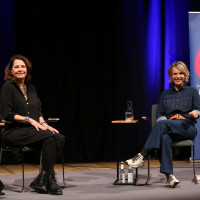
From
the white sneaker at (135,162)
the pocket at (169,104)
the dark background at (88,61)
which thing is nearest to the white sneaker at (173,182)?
the white sneaker at (135,162)

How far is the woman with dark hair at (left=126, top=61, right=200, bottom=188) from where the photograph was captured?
3.58 metres

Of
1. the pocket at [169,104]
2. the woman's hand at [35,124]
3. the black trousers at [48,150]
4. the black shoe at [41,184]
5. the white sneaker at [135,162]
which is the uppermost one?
the pocket at [169,104]

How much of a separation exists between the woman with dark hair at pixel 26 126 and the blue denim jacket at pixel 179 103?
1.19m

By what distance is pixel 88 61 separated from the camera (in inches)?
229

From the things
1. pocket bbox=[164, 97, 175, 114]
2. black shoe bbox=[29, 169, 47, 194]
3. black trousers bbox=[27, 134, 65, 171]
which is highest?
pocket bbox=[164, 97, 175, 114]

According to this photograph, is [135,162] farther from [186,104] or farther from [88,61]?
[88,61]

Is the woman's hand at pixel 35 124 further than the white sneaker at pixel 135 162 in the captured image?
No

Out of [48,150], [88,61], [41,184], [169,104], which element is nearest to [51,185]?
[41,184]

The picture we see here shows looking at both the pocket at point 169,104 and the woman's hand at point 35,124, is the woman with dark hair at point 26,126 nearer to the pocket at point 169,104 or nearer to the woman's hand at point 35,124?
the woman's hand at point 35,124

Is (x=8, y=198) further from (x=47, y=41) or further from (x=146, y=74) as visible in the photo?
(x=146, y=74)

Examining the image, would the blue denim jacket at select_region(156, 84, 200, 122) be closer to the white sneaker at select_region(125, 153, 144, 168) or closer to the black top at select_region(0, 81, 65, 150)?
the white sneaker at select_region(125, 153, 144, 168)

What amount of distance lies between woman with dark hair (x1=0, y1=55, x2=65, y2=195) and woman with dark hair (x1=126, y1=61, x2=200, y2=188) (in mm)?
739

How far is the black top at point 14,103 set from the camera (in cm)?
340

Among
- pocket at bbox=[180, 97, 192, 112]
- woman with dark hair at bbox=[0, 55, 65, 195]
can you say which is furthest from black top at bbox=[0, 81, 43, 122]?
pocket at bbox=[180, 97, 192, 112]
